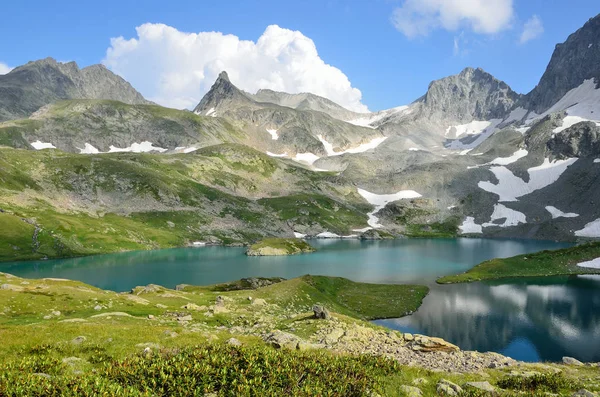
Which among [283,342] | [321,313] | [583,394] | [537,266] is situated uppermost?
[583,394]

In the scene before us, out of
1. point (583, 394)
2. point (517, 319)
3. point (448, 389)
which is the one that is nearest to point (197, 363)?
point (448, 389)

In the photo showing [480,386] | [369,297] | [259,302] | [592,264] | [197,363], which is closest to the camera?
[197,363]

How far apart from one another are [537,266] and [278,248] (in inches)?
3886

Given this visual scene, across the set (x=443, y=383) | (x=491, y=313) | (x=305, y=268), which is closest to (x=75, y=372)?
(x=443, y=383)

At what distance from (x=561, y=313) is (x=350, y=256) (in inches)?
3565

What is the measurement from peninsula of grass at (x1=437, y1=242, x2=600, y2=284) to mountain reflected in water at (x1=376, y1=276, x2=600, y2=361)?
28.9 ft

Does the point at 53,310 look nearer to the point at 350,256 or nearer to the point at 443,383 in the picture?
the point at 443,383

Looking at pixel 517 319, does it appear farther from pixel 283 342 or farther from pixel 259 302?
pixel 283 342

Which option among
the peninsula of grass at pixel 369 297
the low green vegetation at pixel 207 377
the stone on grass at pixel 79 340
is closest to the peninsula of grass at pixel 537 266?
the peninsula of grass at pixel 369 297

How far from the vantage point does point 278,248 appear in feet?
553

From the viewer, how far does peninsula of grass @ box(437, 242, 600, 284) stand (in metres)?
107

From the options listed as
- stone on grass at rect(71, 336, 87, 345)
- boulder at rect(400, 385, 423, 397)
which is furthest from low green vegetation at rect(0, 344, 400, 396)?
stone on grass at rect(71, 336, 87, 345)

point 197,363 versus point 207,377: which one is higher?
point 197,363

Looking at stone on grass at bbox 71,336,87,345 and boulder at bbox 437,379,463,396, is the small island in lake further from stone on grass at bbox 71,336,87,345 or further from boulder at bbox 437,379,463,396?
boulder at bbox 437,379,463,396
